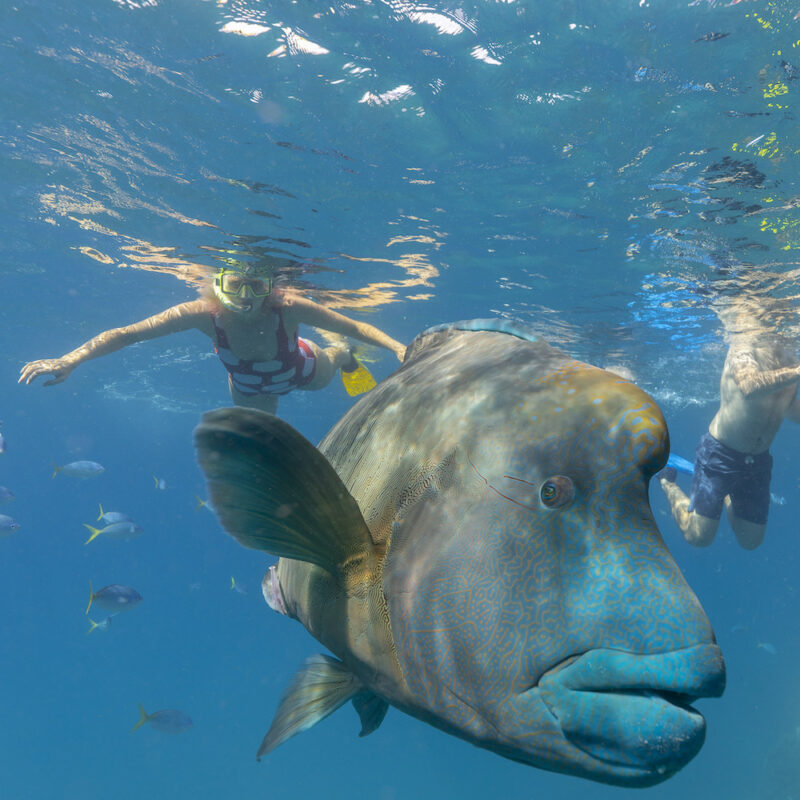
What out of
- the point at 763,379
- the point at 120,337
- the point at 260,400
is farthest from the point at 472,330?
the point at 763,379

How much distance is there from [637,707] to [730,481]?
38.3 feet

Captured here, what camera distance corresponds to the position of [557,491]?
1201 mm

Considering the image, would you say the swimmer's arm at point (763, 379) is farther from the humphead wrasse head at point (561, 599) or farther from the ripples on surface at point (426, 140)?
the humphead wrasse head at point (561, 599)

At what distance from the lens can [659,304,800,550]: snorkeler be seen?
10.1 metres

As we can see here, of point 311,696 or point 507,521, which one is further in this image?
point 311,696

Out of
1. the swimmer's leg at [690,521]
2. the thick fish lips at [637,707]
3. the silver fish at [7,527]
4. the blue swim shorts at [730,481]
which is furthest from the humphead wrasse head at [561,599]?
the silver fish at [7,527]

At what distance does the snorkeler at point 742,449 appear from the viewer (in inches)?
396

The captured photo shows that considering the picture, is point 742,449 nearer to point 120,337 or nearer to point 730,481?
point 730,481

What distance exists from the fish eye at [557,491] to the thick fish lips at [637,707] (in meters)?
0.31

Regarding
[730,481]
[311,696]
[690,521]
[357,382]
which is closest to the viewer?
[311,696]

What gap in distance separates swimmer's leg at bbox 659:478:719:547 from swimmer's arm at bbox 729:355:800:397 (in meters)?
2.72

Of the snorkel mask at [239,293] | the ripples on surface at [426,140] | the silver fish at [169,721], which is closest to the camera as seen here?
the ripples on surface at [426,140]

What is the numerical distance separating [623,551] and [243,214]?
1185 cm

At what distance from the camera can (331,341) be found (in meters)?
18.4
